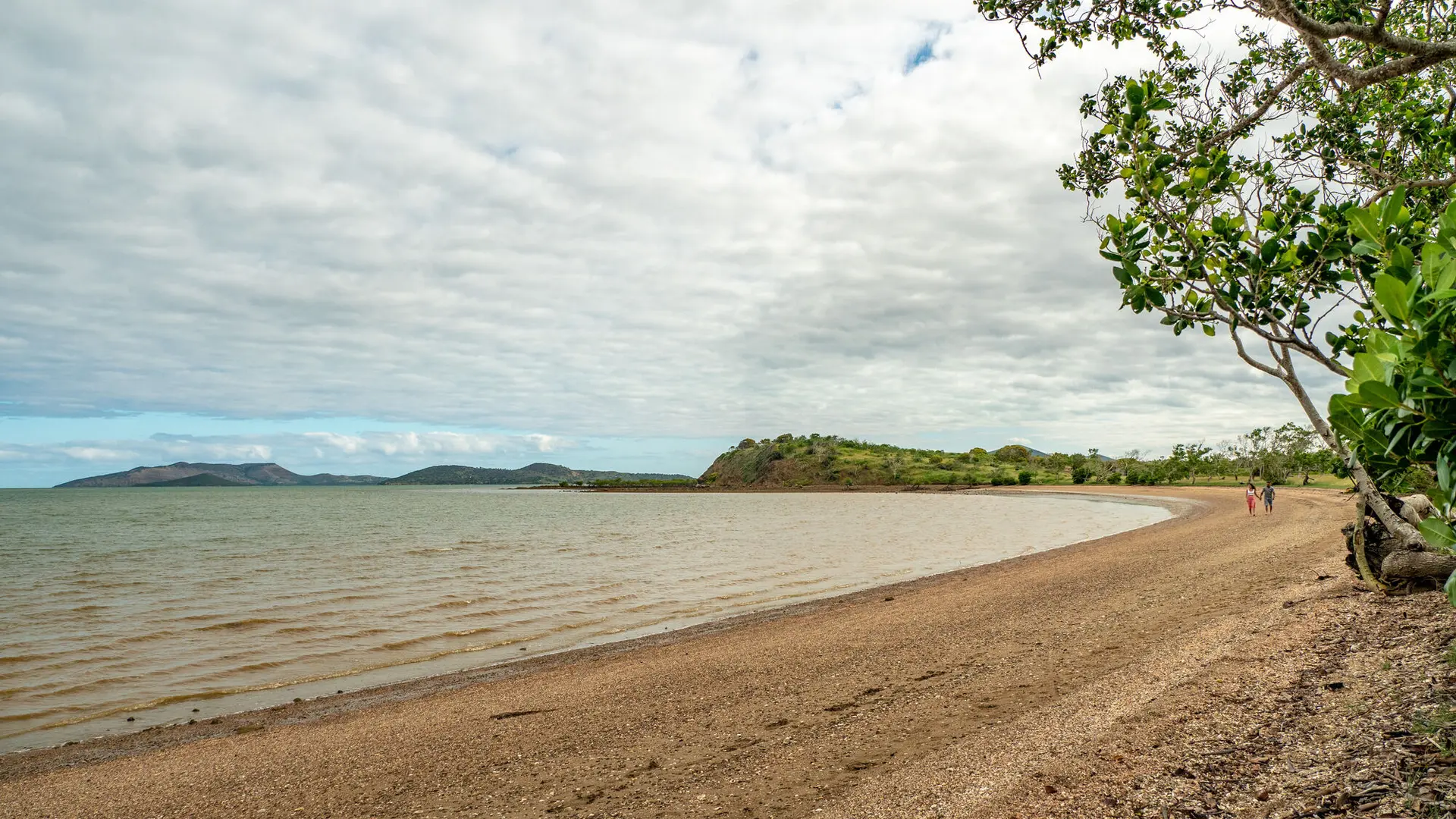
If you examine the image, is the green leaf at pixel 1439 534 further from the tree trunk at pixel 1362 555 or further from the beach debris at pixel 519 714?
the tree trunk at pixel 1362 555

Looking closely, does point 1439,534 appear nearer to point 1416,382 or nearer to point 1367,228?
point 1416,382

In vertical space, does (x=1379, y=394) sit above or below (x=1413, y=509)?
above

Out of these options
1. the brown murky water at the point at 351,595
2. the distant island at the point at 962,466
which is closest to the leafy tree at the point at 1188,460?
the distant island at the point at 962,466

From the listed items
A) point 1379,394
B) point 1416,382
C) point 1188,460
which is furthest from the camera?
point 1188,460

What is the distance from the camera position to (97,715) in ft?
32.6

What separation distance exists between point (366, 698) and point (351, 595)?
9755 millimetres

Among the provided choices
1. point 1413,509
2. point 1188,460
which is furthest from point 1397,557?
point 1188,460

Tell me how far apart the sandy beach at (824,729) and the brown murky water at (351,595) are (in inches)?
72.6

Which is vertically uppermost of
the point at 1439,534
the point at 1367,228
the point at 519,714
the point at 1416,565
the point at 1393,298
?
the point at 1367,228

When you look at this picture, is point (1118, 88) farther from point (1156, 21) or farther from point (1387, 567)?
point (1387, 567)

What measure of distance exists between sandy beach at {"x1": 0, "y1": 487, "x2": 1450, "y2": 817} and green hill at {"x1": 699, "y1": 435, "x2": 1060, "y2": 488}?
4629 inches

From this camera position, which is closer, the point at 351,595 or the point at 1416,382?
the point at 1416,382

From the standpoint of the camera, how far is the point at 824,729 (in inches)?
282

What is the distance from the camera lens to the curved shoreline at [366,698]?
8492 millimetres
